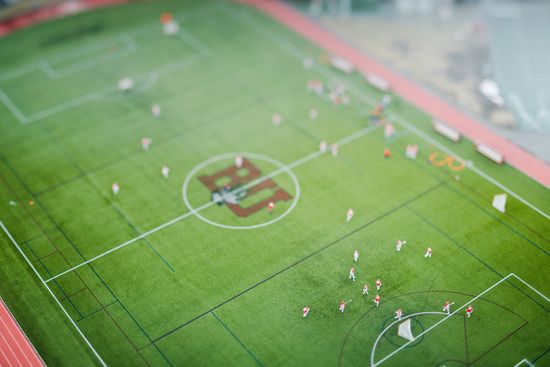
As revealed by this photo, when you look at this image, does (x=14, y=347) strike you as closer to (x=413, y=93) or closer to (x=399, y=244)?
(x=399, y=244)

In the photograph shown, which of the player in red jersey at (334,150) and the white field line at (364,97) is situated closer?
the white field line at (364,97)

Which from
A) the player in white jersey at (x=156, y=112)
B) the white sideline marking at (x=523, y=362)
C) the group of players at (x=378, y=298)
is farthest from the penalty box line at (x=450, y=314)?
the player in white jersey at (x=156, y=112)

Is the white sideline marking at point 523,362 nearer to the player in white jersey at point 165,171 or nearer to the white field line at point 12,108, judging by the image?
the player in white jersey at point 165,171

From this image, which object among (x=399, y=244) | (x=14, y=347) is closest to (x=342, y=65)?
(x=399, y=244)

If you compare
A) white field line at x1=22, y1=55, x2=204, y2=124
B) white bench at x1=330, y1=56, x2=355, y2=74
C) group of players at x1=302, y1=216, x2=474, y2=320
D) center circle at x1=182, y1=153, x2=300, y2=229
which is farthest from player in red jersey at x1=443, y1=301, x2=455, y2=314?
white field line at x1=22, y1=55, x2=204, y2=124

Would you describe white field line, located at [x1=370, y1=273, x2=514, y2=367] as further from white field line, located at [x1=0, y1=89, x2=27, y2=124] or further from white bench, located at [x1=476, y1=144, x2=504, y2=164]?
white field line, located at [x1=0, y1=89, x2=27, y2=124]

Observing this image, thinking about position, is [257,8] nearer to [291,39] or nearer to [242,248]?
[291,39]
